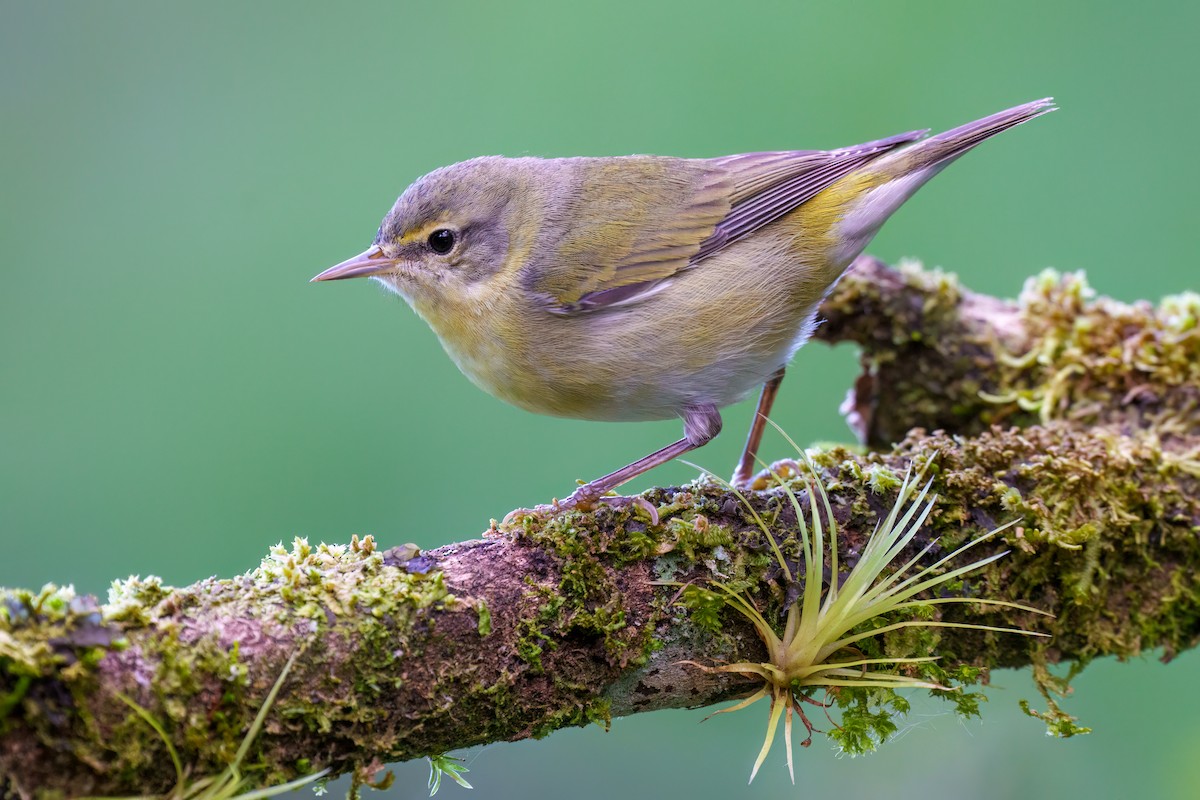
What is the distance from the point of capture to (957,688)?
9.63ft

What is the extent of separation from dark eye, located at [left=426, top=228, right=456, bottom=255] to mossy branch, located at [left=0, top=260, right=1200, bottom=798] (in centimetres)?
146

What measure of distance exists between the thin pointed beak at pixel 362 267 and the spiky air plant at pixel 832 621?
1.86 meters

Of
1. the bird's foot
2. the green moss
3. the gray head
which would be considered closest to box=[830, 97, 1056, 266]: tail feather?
the gray head

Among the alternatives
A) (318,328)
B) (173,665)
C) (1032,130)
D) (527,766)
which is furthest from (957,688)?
(1032,130)

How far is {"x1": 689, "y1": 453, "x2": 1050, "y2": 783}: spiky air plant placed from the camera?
2.78 metres

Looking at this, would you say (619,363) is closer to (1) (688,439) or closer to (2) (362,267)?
(1) (688,439)

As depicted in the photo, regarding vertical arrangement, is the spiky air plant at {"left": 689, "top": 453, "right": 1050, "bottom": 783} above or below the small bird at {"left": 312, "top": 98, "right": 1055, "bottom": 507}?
below

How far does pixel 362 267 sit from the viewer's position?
3887 millimetres

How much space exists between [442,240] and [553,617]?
74.1 inches

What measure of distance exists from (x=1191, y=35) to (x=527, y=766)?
618cm

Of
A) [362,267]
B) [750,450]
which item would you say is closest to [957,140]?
[750,450]

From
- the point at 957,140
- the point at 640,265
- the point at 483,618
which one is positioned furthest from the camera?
the point at 957,140

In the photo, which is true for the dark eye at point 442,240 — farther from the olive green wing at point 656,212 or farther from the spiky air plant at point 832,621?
the spiky air plant at point 832,621

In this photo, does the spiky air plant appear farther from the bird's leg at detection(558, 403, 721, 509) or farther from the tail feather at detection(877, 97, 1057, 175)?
the tail feather at detection(877, 97, 1057, 175)
